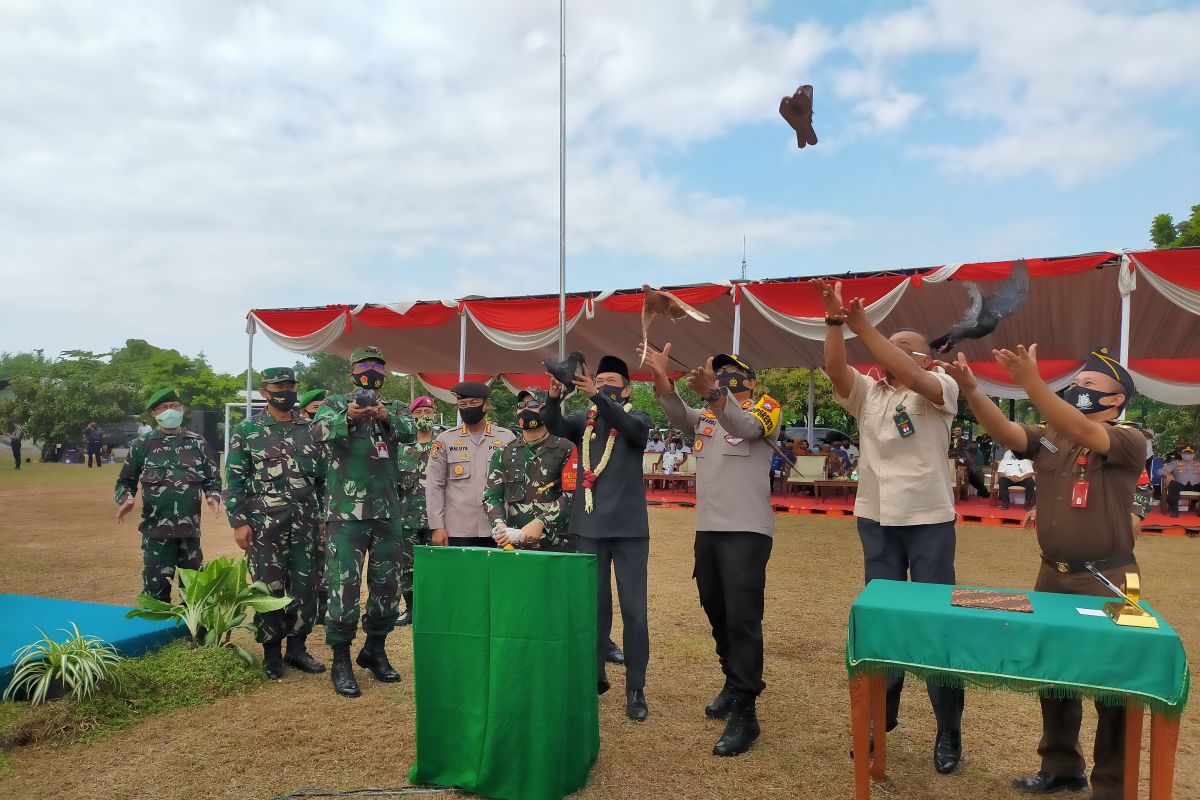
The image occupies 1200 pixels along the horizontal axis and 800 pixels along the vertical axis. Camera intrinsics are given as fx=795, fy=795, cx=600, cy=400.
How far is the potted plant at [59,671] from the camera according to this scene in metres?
3.72

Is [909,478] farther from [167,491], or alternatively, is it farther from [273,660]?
[167,491]

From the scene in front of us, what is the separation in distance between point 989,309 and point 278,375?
155 inches

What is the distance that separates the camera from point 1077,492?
3.01 meters

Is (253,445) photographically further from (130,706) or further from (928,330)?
(928,330)

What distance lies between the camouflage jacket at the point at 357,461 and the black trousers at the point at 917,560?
2512mm

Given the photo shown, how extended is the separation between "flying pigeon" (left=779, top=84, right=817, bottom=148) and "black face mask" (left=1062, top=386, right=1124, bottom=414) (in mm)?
1684

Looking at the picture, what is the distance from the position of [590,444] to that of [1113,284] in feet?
30.1

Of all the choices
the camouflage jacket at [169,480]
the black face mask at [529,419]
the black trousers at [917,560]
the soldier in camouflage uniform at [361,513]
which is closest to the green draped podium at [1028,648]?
the black trousers at [917,560]

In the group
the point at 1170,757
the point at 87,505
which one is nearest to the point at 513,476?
the point at 1170,757

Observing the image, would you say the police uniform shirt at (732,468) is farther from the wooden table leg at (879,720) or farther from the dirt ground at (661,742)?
the dirt ground at (661,742)

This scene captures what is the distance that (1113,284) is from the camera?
10227 mm

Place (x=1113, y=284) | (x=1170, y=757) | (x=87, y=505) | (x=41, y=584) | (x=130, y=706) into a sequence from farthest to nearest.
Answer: (x=87, y=505) < (x=1113, y=284) < (x=41, y=584) < (x=130, y=706) < (x=1170, y=757)

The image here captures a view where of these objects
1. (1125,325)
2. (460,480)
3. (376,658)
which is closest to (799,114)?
(460,480)

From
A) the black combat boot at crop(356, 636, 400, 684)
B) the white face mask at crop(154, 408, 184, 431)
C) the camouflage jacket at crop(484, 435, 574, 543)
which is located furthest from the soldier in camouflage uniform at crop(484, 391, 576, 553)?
the white face mask at crop(154, 408, 184, 431)
